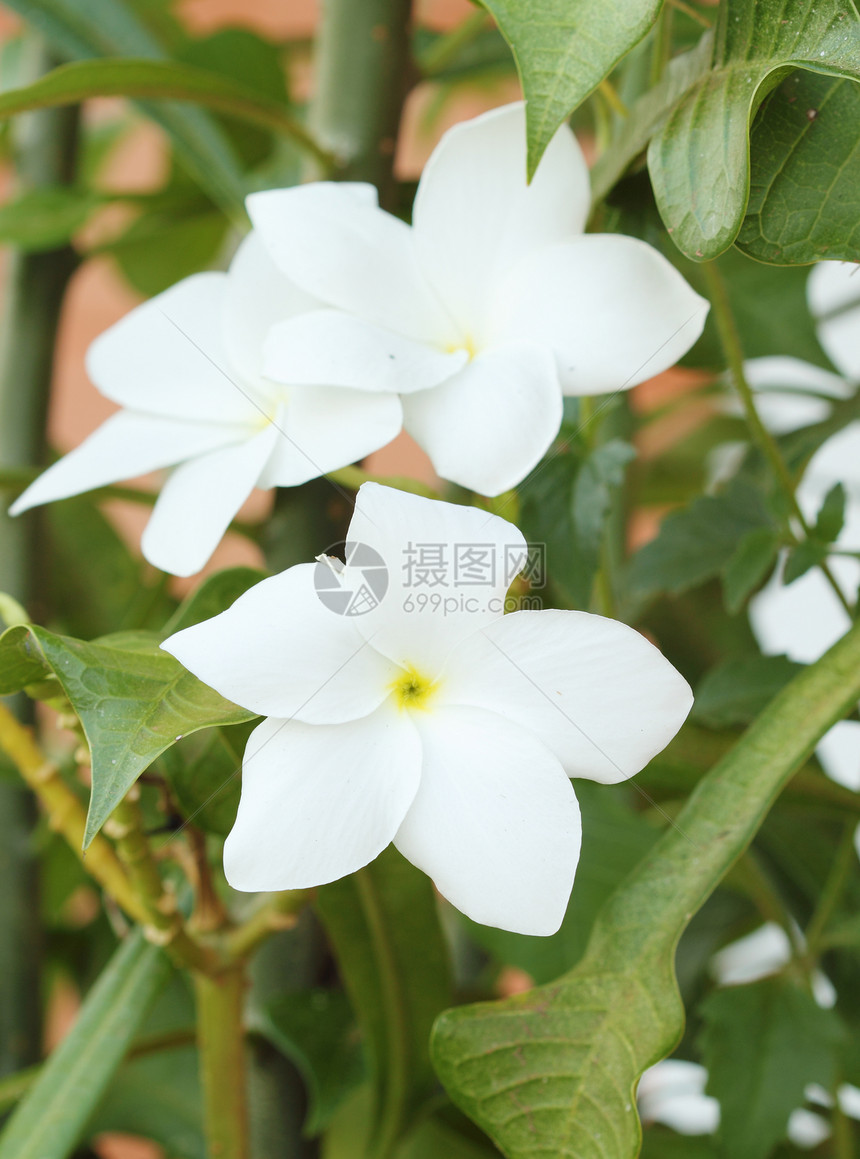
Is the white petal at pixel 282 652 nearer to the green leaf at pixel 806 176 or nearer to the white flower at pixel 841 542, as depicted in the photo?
the green leaf at pixel 806 176

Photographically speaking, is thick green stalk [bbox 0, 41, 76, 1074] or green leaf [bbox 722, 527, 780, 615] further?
thick green stalk [bbox 0, 41, 76, 1074]

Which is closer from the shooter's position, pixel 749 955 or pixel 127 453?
pixel 127 453

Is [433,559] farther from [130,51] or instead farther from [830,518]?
[130,51]

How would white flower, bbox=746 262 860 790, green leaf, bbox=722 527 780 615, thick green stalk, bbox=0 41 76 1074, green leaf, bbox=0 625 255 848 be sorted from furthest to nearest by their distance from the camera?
white flower, bbox=746 262 860 790
thick green stalk, bbox=0 41 76 1074
green leaf, bbox=722 527 780 615
green leaf, bbox=0 625 255 848

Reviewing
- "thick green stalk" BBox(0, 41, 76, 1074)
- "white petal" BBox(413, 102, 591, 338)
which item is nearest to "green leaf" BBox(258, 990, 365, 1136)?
"thick green stalk" BBox(0, 41, 76, 1074)

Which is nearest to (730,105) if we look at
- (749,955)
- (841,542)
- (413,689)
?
(413,689)

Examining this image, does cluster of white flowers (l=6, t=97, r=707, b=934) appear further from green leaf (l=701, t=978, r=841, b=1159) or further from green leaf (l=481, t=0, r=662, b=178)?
green leaf (l=701, t=978, r=841, b=1159)

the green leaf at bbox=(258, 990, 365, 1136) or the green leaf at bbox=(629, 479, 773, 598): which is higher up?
the green leaf at bbox=(629, 479, 773, 598)

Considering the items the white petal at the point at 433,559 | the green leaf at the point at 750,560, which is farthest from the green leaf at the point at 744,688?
the white petal at the point at 433,559
